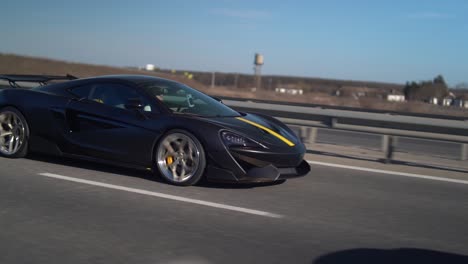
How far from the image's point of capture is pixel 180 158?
637cm

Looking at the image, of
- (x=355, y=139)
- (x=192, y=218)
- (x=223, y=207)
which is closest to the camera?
(x=192, y=218)

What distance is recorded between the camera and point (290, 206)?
5.79 m

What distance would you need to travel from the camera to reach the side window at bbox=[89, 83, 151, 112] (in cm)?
679

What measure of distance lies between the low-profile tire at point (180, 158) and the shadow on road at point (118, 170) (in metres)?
0.19

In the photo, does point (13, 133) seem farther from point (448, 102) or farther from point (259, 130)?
point (448, 102)

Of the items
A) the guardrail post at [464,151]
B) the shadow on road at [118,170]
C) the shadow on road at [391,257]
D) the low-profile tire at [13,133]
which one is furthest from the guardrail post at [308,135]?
the shadow on road at [391,257]

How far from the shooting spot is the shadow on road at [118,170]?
658 cm

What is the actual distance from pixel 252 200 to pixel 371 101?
64.7ft

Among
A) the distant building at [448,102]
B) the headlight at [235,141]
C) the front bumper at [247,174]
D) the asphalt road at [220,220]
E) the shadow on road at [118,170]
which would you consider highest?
the distant building at [448,102]

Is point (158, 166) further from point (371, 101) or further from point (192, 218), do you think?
point (371, 101)

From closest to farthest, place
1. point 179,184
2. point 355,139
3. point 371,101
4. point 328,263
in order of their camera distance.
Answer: point 328,263
point 179,184
point 355,139
point 371,101

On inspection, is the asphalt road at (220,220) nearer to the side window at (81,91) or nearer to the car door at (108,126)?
the car door at (108,126)

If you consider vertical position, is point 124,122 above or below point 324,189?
above

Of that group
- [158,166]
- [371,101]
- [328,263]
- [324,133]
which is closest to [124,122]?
[158,166]
